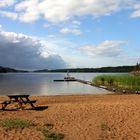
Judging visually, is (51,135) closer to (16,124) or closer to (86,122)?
(16,124)

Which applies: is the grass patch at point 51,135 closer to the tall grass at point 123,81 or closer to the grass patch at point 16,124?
the grass patch at point 16,124

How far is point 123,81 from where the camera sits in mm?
40906

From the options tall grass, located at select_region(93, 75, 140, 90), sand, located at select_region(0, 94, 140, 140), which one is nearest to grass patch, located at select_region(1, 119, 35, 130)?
sand, located at select_region(0, 94, 140, 140)

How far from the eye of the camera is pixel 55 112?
48.9 ft

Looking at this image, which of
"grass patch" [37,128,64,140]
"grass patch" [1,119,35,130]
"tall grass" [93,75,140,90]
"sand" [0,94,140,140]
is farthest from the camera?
"tall grass" [93,75,140,90]

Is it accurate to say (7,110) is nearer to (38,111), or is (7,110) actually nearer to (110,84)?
(38,111)

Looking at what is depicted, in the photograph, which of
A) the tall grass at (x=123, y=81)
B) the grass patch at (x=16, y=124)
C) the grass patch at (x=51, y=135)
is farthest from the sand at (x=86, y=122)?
the tall grass at (x=123, y=81)

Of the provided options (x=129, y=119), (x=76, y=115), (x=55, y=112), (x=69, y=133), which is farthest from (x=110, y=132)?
(x=55, y=112)

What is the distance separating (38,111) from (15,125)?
3968 millimetres

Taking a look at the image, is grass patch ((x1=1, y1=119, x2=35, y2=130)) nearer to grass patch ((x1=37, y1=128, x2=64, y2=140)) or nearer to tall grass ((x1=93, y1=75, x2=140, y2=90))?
grass patch ((x1=37, y1=128, x2=64, y2=140))

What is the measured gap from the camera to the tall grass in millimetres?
36963

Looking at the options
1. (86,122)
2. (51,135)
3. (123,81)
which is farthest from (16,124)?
(123,81)

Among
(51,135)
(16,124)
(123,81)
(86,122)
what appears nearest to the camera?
(51,135)

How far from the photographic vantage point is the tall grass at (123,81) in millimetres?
36963
